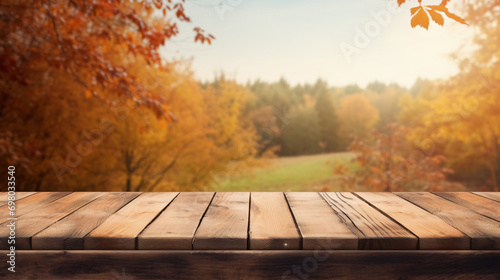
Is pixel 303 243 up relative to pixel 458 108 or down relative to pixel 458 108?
down

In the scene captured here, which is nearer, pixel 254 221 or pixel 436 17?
pixel 254 221

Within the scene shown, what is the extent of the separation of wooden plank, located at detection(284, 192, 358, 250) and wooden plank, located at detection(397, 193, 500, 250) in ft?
1.62

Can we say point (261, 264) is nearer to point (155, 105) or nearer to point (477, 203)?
point (477, 203)

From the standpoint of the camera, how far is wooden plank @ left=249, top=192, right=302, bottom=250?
1.40m

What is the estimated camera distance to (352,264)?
140cm

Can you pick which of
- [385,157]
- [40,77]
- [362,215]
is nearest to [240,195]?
[362,215]

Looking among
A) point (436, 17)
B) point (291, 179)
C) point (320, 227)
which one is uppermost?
point (436, 17)

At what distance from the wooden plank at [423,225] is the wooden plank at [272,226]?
491 mm

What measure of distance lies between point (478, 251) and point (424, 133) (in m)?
13.9

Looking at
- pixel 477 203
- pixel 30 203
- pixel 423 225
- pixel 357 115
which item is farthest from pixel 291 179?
pixel 423 225

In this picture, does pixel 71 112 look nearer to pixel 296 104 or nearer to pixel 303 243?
pixel 303 243

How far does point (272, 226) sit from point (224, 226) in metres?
0.21

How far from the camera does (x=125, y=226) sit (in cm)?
159

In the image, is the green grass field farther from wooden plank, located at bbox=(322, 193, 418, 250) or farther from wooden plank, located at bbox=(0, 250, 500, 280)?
wooden plank, located at bbox=(0, 250, 500, 280)
